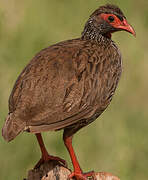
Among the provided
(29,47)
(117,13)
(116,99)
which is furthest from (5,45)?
(117,13)

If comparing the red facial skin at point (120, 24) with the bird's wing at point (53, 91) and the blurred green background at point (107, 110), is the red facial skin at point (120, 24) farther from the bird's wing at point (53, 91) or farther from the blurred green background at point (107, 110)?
the blurred green background at point (107, 110)

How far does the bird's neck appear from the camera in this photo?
7883 mm

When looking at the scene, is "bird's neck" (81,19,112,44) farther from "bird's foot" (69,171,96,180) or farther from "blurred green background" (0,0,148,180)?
"bird's foot" (69,171,96,180)

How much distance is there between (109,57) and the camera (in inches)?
297

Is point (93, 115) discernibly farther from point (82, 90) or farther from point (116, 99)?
point (116, 99)

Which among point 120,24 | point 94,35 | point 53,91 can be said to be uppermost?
point 120,24

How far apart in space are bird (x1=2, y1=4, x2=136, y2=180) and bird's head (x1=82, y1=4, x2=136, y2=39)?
0.28m

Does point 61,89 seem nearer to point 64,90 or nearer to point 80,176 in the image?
point 64,90

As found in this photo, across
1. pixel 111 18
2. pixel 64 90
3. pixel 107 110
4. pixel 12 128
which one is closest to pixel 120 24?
pixel 111 18

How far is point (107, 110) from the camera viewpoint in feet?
30.1

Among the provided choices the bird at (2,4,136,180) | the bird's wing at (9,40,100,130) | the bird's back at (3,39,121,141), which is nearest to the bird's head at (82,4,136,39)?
the bird at (2,4,136,180)

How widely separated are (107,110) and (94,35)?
4.95 ft

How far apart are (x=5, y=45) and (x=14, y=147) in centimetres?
157

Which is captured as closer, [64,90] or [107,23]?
[64,90]
